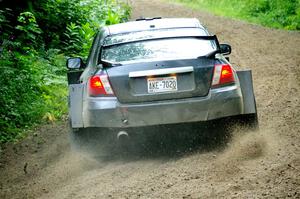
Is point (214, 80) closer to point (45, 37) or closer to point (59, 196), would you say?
point (59, 196)

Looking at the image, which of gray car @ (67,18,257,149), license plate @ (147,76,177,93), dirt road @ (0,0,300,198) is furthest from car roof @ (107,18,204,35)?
dirt road @ (0,0,300,198)

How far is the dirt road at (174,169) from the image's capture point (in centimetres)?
509

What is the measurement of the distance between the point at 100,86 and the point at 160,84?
2.35ft

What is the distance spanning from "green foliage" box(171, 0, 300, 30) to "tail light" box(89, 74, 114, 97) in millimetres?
16369

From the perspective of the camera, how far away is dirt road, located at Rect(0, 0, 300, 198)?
16.7ft

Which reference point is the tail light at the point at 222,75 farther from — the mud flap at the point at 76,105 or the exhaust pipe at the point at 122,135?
the mud flap at the point at 76,105

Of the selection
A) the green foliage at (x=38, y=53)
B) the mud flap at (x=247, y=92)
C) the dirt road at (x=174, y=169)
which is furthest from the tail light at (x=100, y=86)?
the green foliage at (x=38, y=53)

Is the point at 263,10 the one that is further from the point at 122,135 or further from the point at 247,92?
the point at 122,135

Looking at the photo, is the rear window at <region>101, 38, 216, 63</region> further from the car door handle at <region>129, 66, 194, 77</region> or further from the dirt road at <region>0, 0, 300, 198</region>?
the dirt road at <region>0, 0, 300, 198</region>

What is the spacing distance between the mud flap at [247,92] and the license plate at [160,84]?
3.36 ft

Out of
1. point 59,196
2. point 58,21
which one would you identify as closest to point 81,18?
point 58,21

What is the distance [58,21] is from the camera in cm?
1469

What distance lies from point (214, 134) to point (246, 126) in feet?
1.35

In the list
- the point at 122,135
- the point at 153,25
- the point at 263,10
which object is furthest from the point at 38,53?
the point at 263,10
